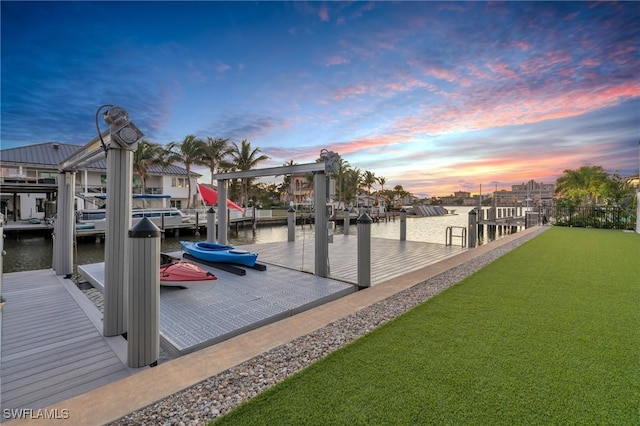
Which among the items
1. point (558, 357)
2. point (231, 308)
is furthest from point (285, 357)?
point (558, 357)

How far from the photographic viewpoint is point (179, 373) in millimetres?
2580

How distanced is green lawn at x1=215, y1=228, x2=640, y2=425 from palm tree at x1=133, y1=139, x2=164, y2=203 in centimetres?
3148

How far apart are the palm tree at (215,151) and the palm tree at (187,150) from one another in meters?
0.56

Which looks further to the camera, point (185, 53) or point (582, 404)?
point (185, 53)

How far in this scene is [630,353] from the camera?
9.43 ft

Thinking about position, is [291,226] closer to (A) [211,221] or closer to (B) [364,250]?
(A) [211,221]

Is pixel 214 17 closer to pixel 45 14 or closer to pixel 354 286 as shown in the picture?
pixel 45 14

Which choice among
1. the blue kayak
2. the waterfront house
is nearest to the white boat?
the waterfront house

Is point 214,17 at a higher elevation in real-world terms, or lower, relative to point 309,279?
higher

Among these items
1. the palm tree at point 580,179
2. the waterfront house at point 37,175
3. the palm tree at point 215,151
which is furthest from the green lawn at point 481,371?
the palm tree at point 580,179

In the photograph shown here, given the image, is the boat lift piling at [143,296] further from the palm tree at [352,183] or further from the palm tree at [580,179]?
the palm tree at [352,183]

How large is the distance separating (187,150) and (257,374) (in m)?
32.7

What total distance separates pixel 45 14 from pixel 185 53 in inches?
154

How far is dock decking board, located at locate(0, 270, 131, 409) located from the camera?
2529 mm
